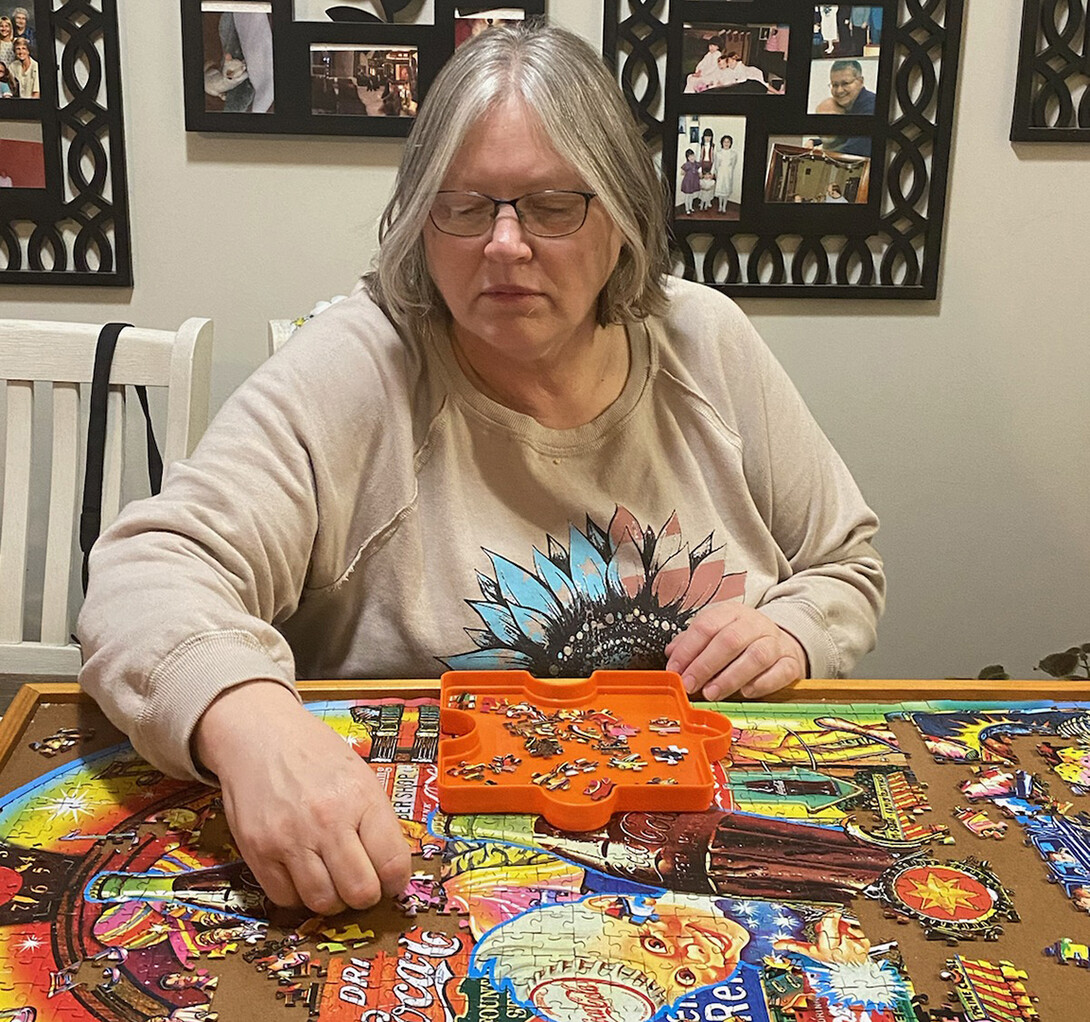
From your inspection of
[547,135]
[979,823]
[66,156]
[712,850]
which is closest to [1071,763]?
[979,823]

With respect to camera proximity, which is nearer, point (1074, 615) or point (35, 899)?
point (35, 899)

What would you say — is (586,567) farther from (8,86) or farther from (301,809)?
(8,86)

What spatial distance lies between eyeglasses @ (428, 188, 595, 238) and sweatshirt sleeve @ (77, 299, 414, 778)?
17 centimetres

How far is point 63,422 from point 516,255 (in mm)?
919

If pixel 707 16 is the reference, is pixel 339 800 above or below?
below

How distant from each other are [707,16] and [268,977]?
1.92 meters

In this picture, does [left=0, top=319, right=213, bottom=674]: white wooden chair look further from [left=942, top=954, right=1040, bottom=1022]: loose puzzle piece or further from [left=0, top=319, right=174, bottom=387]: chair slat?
[left=942, top=954, right=1040, bottom=1022]: loose puzzle piece

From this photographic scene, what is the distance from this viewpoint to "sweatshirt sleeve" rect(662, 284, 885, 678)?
1.44 metres

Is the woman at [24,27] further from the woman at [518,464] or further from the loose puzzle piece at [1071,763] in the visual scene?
the loose puzzle piece at [1071,763]

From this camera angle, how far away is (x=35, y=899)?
84cm

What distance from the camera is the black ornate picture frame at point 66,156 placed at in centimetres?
208

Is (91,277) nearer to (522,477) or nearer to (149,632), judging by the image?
(522,477)

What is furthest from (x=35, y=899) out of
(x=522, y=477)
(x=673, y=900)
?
(x=522, y=477)

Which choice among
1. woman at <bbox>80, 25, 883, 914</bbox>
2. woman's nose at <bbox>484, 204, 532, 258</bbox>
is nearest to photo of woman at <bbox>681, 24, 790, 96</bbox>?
woman at <bbox>80, 25, 883, 914</bbox>
